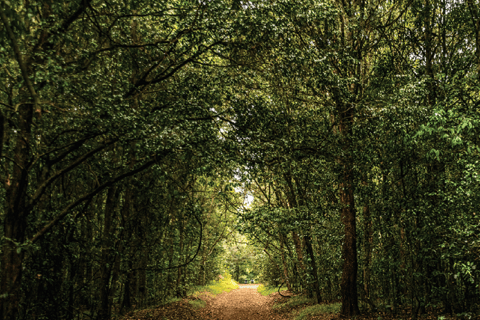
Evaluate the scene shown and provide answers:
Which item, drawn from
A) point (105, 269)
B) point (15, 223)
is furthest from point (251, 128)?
point (105, 269)

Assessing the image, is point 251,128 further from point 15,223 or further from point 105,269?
point 105,269

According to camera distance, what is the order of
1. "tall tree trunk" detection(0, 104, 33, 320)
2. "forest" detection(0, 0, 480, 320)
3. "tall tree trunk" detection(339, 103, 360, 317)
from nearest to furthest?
"tall tree trunk" detection(0, 104, 33, 320)
"forest" detection(0, 0, 480, 320)
"tall tree trunk" detection(339, 103, 360, 317)

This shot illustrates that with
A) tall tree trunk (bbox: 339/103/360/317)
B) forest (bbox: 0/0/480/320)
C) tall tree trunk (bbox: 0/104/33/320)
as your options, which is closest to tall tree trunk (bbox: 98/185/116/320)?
forest (bbox: 0/0/480/320)

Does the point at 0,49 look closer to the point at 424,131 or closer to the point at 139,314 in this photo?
the point at 424,131

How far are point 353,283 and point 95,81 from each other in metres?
11.7

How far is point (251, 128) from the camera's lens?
31.5 feet

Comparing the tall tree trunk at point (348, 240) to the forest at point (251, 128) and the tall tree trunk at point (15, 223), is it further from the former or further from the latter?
the tall tree trunk at point (15, 223)

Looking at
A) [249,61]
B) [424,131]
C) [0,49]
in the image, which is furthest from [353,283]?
[0,49]

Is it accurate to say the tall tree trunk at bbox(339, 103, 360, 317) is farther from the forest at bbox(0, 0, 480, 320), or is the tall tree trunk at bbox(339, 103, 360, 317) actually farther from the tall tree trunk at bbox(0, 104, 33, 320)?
the tall tree trunk at bbox(0, 104, 33, 320)

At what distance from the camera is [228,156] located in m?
8.44

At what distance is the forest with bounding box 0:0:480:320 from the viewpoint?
291 inches

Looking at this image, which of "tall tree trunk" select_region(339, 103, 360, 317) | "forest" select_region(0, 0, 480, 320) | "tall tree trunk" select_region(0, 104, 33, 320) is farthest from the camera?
"tall tree trunk" select_region(339, 103, 360, 317)

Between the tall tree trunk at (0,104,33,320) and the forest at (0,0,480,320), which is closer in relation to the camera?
the tall tree trunk at (0,104,33,320)

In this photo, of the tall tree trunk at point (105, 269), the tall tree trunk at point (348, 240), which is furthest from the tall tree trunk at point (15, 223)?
the tall tree trunk at point (348, 240)
